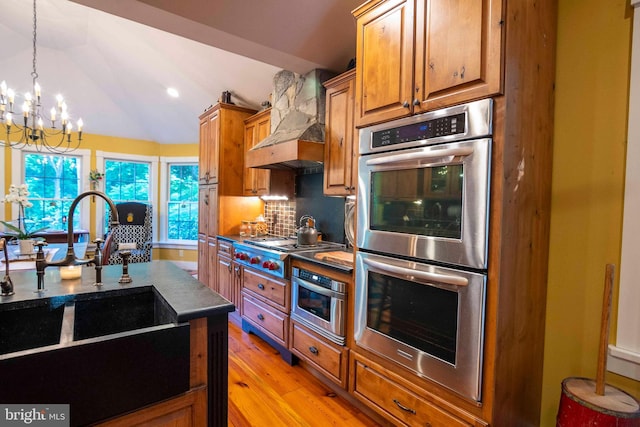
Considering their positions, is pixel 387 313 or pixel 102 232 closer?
pixel 387 313

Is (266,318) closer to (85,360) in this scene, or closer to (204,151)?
(85,360)

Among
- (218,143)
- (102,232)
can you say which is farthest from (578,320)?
(102,232)

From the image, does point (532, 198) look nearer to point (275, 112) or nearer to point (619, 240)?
point (619, 240)

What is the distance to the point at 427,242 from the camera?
159 cm

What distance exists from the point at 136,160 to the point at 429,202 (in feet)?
20.4

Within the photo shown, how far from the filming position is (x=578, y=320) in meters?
1.62

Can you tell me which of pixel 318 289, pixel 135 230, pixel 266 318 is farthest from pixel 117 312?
pixel 135 230

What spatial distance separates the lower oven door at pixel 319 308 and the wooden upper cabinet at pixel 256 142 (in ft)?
4.70

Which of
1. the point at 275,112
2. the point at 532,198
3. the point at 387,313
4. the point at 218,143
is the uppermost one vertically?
the point at 275,112

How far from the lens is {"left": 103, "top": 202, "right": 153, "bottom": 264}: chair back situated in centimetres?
568

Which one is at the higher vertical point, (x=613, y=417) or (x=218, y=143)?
(x=218, y=143)

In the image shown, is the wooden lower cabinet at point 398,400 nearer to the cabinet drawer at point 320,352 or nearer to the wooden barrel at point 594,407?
the cabinet drawer at point 320,352

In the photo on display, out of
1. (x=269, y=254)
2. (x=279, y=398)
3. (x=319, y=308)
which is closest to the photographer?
(x=279, y=398)

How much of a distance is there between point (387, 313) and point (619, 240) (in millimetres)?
1149
